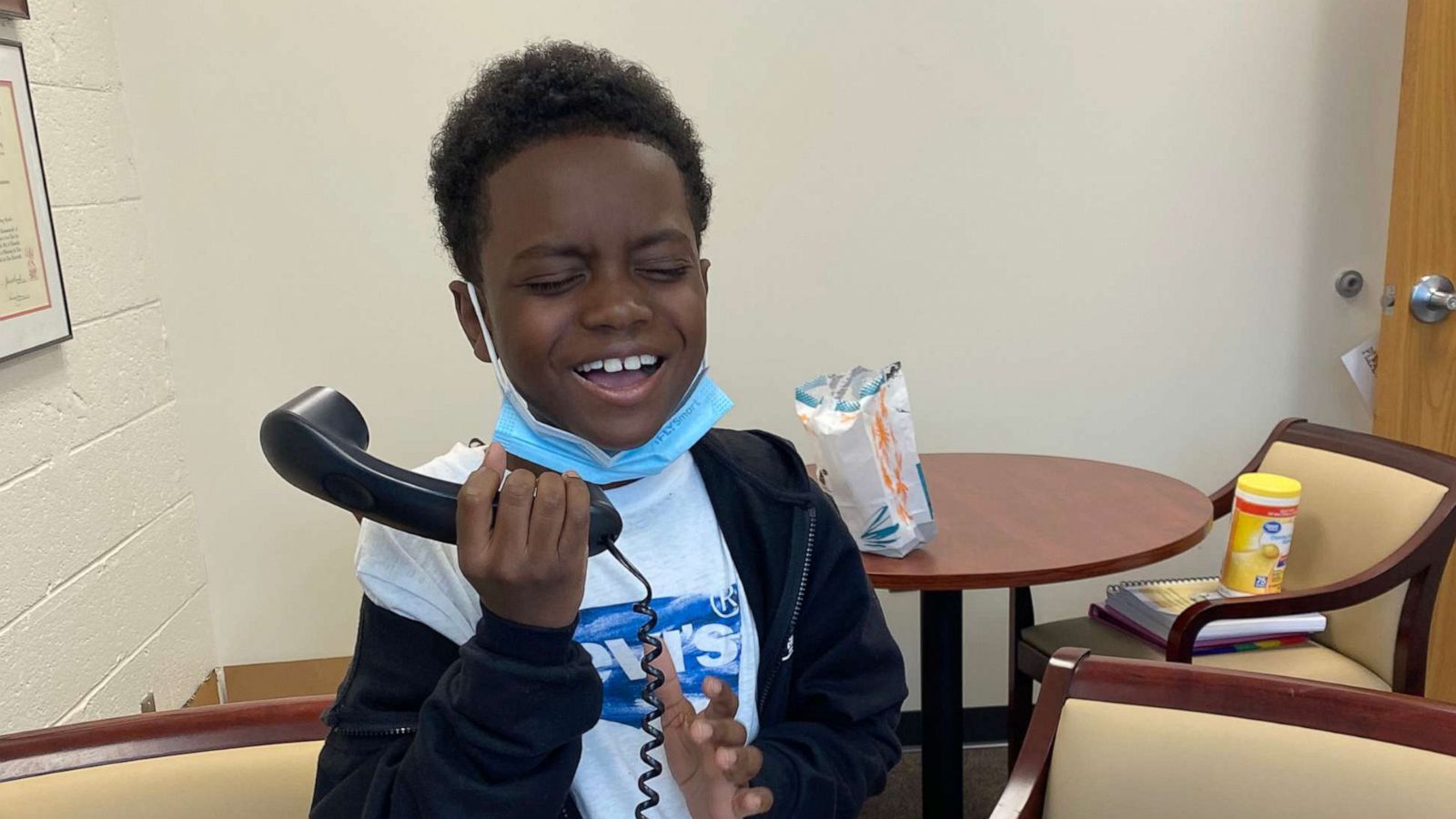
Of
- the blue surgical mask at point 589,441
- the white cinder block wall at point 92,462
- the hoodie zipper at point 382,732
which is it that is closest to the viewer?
the hoodie zipper at point 382,732

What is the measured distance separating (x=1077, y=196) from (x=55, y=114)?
2.10m

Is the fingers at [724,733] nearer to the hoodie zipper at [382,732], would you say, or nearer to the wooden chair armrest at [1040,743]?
the hoodie zipper at [382,732]

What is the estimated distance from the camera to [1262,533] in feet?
5.80

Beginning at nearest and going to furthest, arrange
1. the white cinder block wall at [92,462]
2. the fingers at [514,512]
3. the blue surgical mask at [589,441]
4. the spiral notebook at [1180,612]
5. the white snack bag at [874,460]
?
1. the fingers at [514,512]
2. the blue surgical mask at [589,441]
3. the white snack bag at [874,460]
4. the white cinder block wall at [92,462]
5. the spiral notebook at [1180,612]

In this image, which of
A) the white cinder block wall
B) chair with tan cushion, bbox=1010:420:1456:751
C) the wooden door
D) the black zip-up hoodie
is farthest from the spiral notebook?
the white cinder block wall

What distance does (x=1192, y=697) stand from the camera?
960 millimetres

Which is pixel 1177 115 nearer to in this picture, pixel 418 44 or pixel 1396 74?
pixel 1396 74

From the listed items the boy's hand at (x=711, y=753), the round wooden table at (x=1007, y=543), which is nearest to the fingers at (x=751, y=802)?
the boy's hand at (x=711, y=753)

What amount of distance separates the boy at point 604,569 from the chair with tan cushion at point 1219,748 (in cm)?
18

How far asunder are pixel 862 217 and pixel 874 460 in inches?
36.5

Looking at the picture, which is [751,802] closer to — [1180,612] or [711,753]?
[711,753]

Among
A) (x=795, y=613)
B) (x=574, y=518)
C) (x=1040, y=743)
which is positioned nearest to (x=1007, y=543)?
(x=1040, y=743)

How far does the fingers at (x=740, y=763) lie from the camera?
2.43 feet

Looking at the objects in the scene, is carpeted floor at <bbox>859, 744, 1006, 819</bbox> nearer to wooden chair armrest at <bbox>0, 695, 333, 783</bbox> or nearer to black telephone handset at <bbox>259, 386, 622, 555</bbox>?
wooden chair armrest at <bbox>0, 695, 333, 783</bbox>
